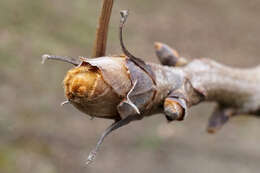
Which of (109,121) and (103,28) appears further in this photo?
(109,121)

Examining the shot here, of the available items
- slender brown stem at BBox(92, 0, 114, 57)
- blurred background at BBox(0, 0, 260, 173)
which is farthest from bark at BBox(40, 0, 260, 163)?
blurred background at BBox(0, 0, 260, 173)

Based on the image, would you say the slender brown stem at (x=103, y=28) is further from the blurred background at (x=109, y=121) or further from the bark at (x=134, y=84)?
the blurred background at (x=109, y=121)

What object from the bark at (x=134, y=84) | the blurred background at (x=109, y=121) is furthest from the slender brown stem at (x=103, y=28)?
the blurred background at (x=109, y=121)

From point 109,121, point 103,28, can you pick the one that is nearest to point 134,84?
point 103,28

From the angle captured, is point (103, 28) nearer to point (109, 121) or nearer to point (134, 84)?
point (134, 84)

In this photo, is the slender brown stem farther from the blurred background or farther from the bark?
the blurred background
